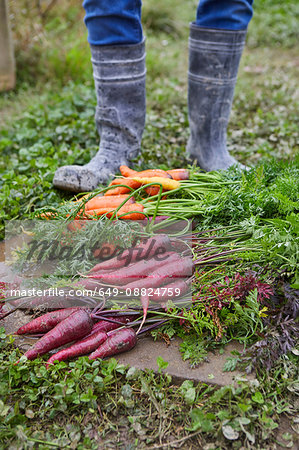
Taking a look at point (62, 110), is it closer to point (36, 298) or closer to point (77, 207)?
point (77, 207)

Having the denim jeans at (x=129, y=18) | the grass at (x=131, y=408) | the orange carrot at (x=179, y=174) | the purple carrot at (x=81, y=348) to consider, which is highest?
the denim jeans at (x=129, y=18)

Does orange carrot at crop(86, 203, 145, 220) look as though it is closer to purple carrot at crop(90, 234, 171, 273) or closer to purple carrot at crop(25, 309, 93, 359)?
purple carrot at crop(90, 234, 171, 273)

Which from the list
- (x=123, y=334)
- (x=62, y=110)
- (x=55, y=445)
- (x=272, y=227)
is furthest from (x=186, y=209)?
(x=62, y=110)

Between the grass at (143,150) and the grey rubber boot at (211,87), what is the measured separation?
0.33m

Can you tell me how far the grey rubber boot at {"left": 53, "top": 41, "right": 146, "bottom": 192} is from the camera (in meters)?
2.39

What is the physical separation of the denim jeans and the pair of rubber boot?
0.05 meters

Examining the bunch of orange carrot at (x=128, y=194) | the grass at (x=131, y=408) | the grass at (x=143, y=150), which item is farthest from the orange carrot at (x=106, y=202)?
the grass at (x=131, y=408)

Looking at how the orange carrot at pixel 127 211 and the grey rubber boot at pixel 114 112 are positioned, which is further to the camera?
the grey rubber boot at pixel 114 112

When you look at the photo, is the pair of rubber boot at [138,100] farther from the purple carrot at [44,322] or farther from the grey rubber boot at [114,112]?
the purple carrot at [44,322]

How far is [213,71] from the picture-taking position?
2.58 metres

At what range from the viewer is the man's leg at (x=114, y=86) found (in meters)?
2.27

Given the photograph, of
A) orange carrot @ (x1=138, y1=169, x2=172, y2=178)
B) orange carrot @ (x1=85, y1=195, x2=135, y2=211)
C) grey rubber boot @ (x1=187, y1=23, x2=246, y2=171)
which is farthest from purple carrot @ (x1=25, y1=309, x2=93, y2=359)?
grey rubber boot @ (x1=187, y1=23, x2=246, y2=171)

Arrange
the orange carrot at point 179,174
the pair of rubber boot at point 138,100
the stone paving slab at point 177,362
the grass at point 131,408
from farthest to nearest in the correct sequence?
the pair of rubber boot at point 138,100 < the orange carrot at point 179,174 < the stone paving slab at point 177,362 < the grass at point 131,408

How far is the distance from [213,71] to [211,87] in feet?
0.33
